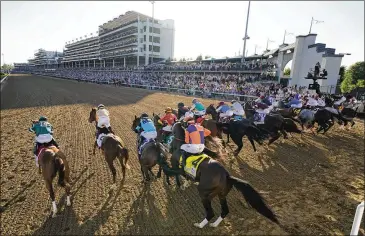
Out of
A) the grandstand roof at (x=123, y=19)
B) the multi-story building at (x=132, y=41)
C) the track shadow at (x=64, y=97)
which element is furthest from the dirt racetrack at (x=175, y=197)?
the grandstand roof at (x=123, y=19)

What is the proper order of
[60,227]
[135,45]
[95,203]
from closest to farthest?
[60,227], [95,203], [135,45]

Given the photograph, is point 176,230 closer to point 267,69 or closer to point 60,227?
point 60,227

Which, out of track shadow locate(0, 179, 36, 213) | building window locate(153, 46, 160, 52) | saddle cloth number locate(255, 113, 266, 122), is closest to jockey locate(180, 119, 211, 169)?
track shadow locate(0, 179, 36, 213)

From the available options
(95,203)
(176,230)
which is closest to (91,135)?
(95,203)

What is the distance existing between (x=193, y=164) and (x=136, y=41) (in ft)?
257

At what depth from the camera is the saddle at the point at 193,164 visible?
4.49m

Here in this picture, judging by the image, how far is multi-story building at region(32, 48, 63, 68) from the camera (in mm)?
163125

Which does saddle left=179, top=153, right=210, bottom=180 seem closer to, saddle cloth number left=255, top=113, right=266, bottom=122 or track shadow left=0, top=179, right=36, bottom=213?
track shadow left=0, top=179, right=36, bottom=213

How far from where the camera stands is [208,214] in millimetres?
4383

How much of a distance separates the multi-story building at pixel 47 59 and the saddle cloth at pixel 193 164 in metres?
178

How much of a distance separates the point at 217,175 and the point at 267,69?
25342 mm

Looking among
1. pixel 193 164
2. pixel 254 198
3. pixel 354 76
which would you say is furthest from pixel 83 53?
pixel 254 198

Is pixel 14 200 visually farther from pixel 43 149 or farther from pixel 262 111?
pixel 262 111

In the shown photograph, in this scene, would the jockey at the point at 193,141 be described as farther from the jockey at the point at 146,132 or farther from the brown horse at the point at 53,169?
the brown horse at the point at 53,169
